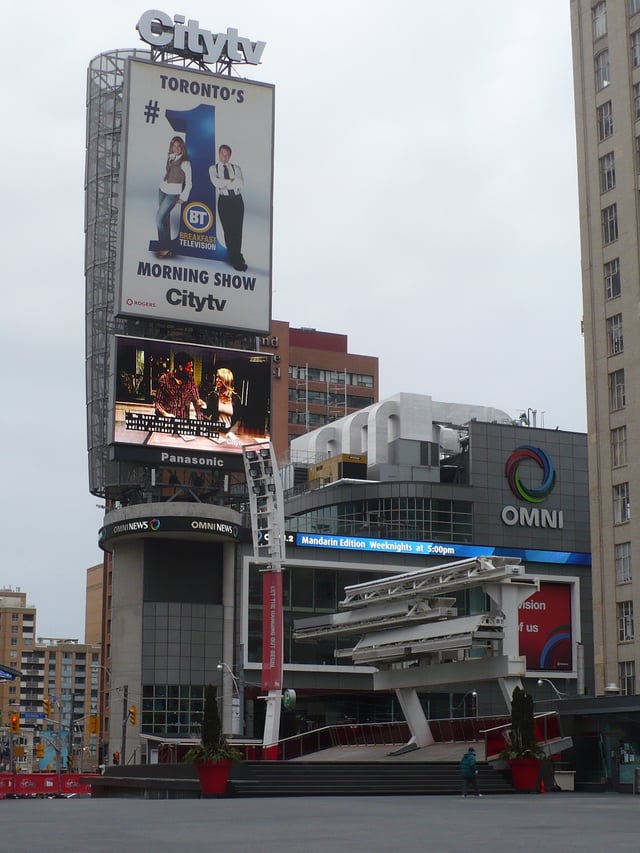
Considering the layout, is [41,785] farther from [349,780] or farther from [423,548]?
[423,548]

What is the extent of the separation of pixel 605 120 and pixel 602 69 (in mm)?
3499

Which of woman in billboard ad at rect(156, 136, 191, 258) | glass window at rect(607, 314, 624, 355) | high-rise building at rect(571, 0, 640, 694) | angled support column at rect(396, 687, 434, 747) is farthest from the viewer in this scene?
woman in billboard ad at rect(156, 136, 191, 258)

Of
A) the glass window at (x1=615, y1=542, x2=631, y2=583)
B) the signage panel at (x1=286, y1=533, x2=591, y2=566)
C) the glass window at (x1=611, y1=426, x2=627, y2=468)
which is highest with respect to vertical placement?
the glass window at (x1=611, y1=426, x2=627, y2=468)

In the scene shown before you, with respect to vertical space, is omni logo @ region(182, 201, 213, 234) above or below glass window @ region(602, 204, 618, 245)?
above

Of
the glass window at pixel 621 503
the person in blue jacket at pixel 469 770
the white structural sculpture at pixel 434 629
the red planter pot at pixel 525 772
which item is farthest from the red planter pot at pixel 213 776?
the glass window at pixel 621 503

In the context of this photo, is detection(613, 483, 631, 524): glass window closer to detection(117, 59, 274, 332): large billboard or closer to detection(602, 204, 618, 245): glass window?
detection(602, 204, 618, 245): glass window

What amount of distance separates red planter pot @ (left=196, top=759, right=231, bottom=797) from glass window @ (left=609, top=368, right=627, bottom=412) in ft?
129

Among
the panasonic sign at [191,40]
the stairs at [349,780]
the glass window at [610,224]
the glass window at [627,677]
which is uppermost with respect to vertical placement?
the panasonic sign at [191,40]

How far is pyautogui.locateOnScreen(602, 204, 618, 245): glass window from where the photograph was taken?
257 feet

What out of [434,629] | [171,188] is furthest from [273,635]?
[171,188]

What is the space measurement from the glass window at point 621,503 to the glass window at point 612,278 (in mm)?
11369

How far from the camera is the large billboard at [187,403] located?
321ft
